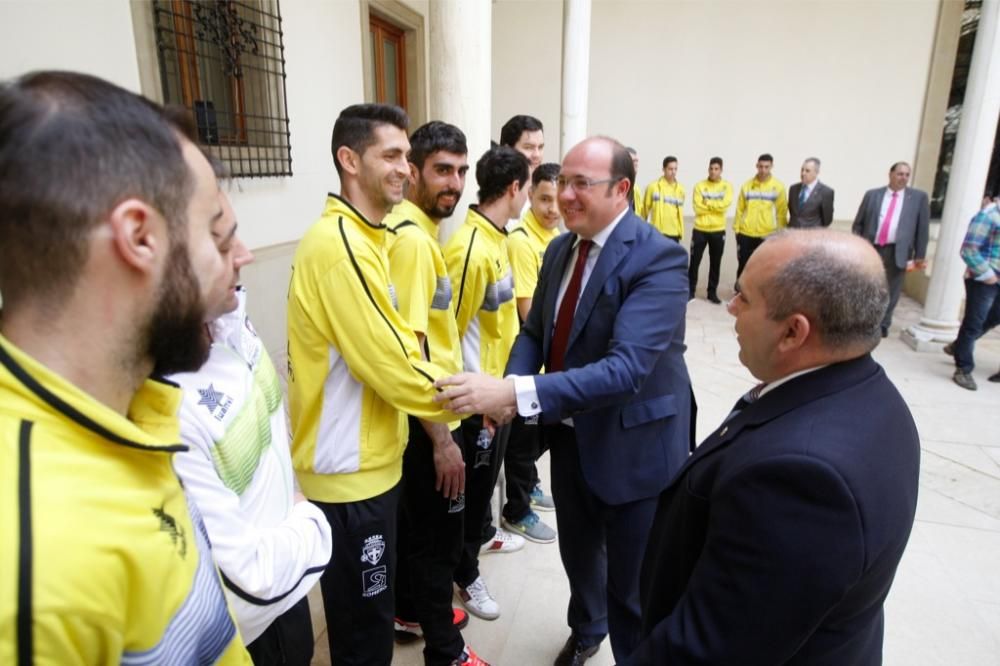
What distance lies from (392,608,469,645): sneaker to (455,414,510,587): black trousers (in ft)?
0.53

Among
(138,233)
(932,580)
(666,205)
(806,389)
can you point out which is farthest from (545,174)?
(666,205)

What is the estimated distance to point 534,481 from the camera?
11.6 ft

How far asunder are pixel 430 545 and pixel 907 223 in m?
7.24

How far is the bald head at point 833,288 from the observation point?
107cm

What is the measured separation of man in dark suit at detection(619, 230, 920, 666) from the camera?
0.97m

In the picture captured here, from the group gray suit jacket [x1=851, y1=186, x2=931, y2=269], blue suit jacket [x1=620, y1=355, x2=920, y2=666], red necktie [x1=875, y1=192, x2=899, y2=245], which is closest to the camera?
blue suit jacket [x1=620, y1=355, x2=920, y2=666]

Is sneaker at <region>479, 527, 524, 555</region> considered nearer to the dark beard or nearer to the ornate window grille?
the dark beard

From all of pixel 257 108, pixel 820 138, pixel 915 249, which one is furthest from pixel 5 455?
pixel 820 138

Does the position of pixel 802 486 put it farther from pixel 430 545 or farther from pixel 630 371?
pixel 430 545

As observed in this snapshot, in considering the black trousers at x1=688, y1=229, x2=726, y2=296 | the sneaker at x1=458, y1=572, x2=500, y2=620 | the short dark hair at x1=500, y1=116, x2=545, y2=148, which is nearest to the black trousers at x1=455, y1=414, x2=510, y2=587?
the sneaker at x1=458, y1=572, x2=500, y2=620

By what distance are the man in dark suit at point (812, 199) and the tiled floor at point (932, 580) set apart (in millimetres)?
4141

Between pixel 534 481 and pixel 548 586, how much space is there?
0.78 metres

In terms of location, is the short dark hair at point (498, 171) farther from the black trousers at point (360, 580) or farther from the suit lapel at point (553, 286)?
the black trousers at point (360, 580)

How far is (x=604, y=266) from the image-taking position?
1.96 metres
